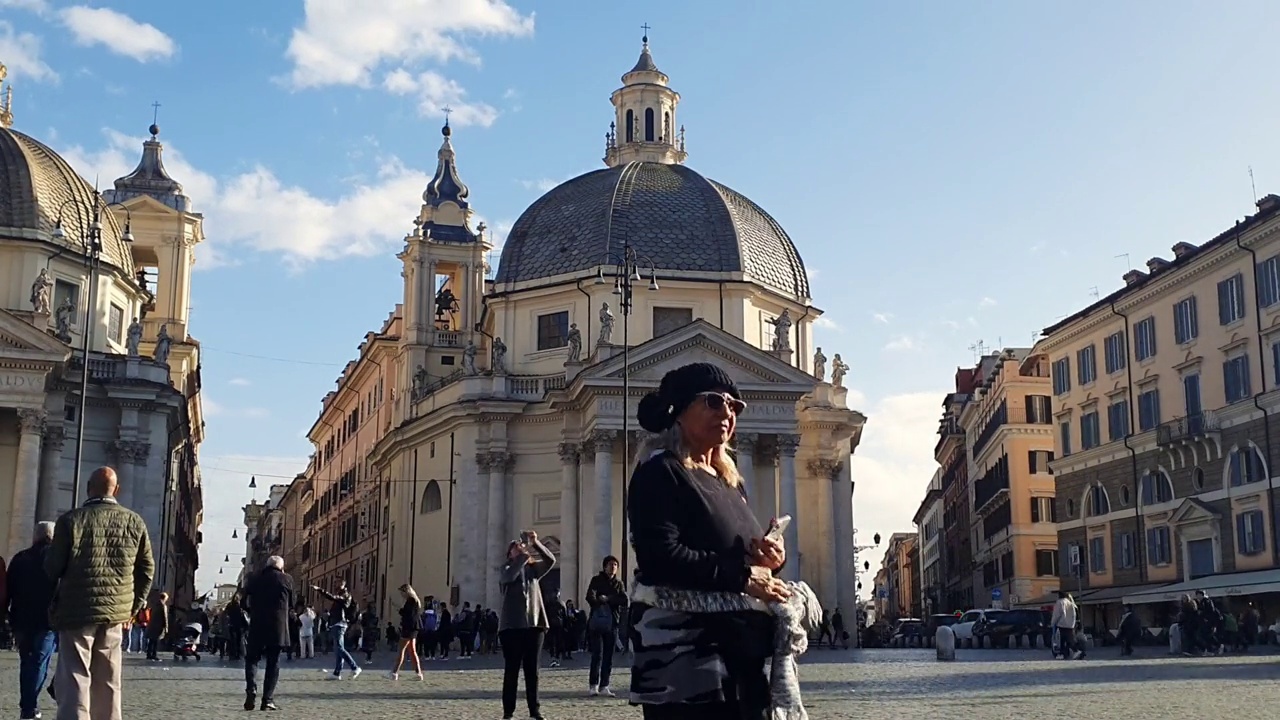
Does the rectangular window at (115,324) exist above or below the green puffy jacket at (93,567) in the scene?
above

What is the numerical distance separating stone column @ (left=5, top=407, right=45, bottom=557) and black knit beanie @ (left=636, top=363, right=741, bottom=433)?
45.2m

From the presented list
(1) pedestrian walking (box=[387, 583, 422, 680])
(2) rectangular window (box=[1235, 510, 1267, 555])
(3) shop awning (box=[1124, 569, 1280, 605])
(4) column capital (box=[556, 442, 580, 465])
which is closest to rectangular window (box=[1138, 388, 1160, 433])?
(3) shop awning (box=[1124, 569, 1280, 605])

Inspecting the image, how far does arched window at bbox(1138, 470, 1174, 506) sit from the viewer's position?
49406 millimetres

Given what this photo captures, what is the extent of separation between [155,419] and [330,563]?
37672 mm

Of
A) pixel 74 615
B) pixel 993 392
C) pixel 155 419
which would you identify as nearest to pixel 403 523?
pixel 155 419

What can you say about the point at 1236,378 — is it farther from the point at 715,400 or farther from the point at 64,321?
the point at 715,400

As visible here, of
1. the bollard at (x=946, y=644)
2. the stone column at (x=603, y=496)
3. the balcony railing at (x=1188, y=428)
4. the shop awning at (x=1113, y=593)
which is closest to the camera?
the bollard at (x=946, y=644)

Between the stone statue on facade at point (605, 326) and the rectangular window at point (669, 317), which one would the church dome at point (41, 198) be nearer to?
the stone statue on facade at point (605, 326)

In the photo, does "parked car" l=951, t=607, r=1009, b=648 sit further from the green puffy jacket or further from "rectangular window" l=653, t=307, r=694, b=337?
the green puffy jacket

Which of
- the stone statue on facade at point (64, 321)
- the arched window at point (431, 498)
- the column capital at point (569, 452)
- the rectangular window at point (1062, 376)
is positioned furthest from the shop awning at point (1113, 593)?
the stone statue on facade at point (64, 321)

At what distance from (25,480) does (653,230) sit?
968 inches

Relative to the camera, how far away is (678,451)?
5660 mm

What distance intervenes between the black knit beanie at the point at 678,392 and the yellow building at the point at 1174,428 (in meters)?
39.0

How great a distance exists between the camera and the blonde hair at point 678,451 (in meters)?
5.65
